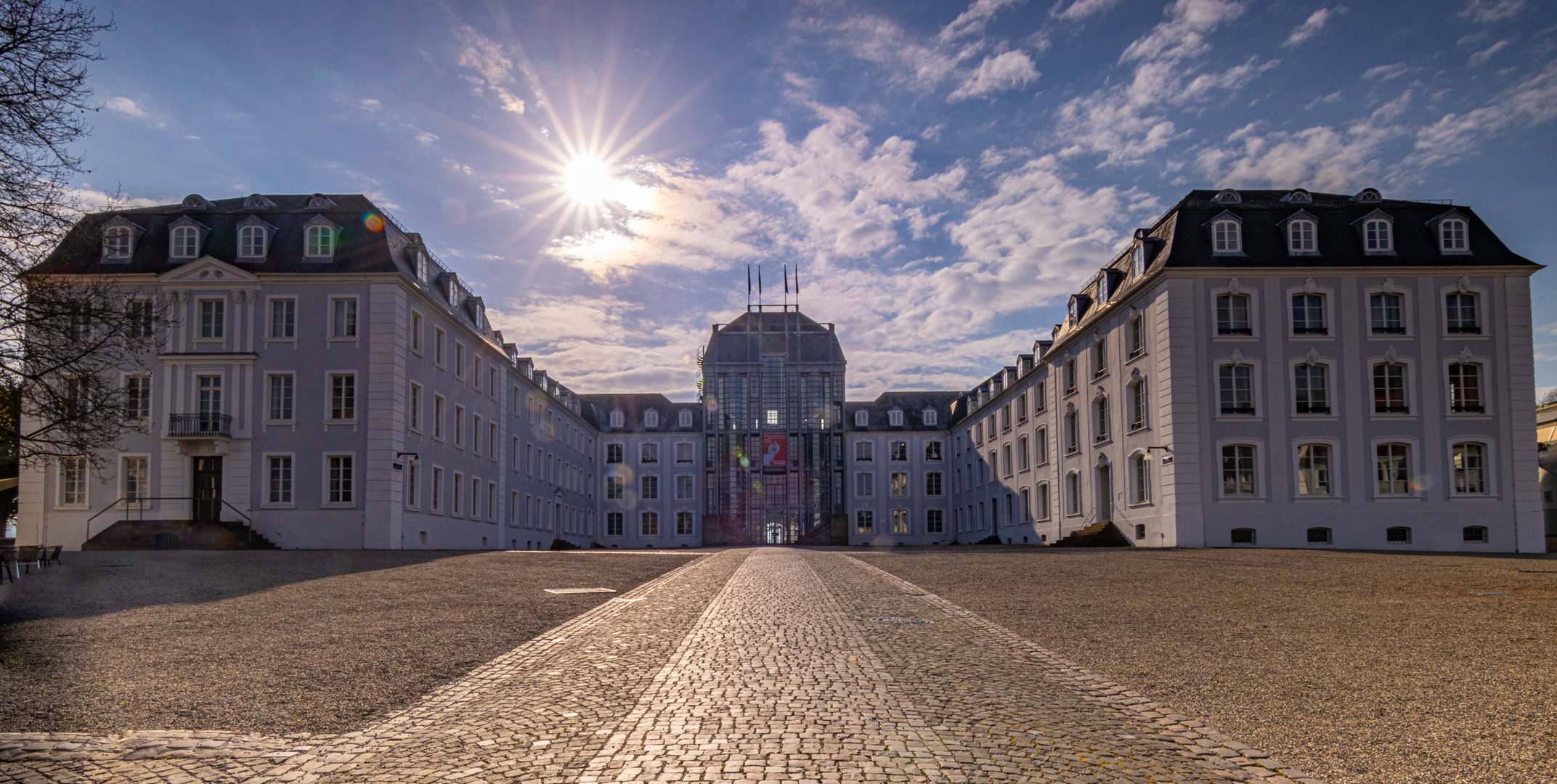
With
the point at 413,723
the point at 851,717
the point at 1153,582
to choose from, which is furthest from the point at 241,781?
the point at 1153,582

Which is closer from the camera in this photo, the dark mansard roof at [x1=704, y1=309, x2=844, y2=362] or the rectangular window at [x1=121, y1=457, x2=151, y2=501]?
the rectangular window at [x1=121, y1=457, x2=151, y2=501]

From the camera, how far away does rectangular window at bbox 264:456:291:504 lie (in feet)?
105

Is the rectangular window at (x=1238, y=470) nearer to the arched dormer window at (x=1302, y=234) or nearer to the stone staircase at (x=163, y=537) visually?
the arched dormer window at (x=1302, y=234)

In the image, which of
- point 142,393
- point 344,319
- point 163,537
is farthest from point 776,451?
point 163,537

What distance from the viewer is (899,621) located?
1093 centimetres

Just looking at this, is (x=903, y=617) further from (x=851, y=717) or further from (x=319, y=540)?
(x=319, y=540)

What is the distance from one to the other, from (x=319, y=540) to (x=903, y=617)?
84.5 ft

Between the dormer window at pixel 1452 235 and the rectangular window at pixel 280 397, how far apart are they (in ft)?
124

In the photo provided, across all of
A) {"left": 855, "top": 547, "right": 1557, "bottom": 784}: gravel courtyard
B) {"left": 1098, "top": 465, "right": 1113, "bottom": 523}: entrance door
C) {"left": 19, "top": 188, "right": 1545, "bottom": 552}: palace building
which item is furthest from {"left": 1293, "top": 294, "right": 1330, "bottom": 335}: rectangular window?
{"left": 855, "top": 547, "right": 1557, "bottom": 784}: gravel courtyard

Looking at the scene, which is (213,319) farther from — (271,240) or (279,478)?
(279,478)

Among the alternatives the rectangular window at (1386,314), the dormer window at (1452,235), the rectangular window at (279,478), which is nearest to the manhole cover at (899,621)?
the rectangular window at (279,478)

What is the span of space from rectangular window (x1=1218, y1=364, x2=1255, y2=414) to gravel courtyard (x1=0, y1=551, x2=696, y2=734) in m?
21.8

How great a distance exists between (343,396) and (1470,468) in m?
36.3

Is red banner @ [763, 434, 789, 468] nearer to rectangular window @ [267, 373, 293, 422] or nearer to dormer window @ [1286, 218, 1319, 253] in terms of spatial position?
rectangular window @ [267, 373, 293, 422]
